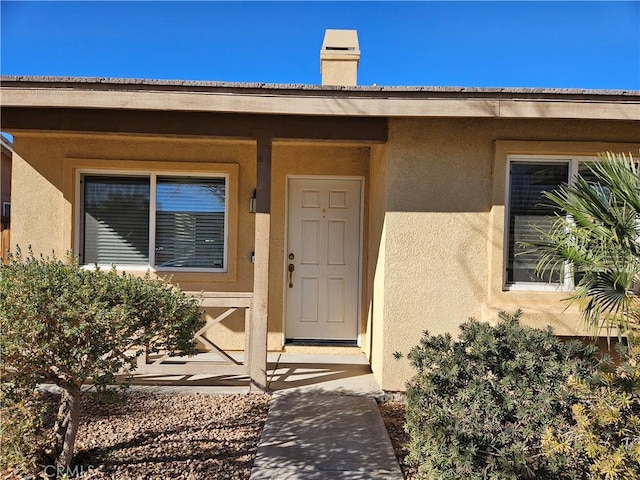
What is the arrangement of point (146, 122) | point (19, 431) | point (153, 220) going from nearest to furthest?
point (19, 431) → point (146, 122) → point (153, 220)

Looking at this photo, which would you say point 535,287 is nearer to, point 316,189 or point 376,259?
point 376,259

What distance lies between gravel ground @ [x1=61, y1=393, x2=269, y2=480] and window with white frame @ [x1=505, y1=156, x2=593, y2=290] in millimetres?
3236

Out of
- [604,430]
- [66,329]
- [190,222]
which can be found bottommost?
[604,430]

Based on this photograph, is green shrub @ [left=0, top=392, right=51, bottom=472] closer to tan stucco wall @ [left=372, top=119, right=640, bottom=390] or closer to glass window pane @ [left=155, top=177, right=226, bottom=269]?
tan stucco wall @ [left=372, top=119, right=640, bottom=390]

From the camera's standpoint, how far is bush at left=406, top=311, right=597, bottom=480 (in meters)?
2.60

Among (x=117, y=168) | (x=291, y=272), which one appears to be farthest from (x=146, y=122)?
(x=291, y=272)

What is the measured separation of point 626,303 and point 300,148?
4445mm

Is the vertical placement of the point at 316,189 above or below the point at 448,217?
above

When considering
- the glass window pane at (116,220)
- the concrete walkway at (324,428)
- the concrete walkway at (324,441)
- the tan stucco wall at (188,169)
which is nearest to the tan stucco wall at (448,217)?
the concrete walkway at (324,428)

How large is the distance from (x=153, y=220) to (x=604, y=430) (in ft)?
18.6

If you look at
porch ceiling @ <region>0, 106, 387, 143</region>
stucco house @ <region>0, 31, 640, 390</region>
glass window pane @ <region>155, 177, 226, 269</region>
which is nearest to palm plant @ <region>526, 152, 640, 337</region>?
stucco house @ <region>0, 31, 640, 390</region>

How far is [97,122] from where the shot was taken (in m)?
4.78

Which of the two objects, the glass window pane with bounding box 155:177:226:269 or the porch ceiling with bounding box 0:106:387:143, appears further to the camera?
the glass window pane with bounding box 155:177:226:269

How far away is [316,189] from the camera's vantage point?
6648 mm
